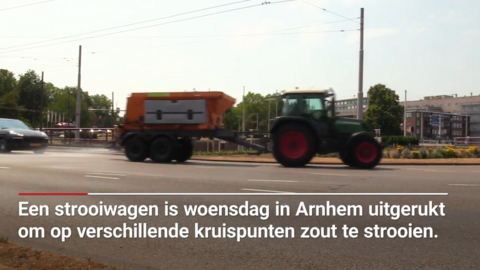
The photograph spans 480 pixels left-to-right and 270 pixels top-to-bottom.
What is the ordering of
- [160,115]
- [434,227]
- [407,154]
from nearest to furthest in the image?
1. [434,227]
2. [160,115]
3. [407,154]

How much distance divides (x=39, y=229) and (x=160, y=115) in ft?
42.3

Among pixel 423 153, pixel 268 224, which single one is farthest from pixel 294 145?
pixel 268 224

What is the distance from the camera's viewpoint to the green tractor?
1653 centimetres

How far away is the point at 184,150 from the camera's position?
19.8 m

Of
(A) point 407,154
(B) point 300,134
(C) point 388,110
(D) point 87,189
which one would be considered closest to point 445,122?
(C) point 388,110

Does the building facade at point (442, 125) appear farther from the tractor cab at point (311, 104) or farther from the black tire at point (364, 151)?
the tractor cab at point (311, 104)

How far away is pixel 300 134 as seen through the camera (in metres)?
16.8

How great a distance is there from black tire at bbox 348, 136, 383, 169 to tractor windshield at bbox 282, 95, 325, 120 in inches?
63.9

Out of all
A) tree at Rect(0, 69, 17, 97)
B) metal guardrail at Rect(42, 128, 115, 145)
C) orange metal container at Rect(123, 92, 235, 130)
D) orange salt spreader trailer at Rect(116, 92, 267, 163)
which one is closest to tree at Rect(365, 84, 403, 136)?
metal guardrail at Rect(42, 128, 115, 145)

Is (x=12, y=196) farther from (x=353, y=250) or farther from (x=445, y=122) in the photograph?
(x=445, y=122)

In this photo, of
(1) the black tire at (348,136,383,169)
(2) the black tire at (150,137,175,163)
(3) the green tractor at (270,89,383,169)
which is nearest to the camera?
(1) the black tire at (348,136,383,169)

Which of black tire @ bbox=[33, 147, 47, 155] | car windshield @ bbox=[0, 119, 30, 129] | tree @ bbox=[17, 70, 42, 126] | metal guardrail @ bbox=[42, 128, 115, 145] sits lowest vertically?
black tire @ bbox=[33, 147, 47, 155]

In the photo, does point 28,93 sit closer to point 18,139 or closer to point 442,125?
point 18,139

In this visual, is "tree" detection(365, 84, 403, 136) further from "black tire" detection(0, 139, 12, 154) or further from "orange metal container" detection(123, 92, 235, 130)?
"black tire" detection(0, 139, 12, 154)
